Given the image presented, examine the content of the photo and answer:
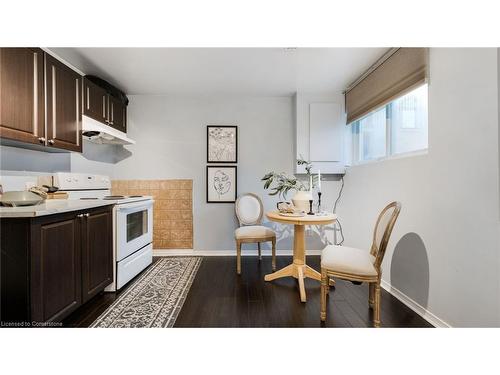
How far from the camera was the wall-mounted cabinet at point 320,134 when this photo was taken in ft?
10.5

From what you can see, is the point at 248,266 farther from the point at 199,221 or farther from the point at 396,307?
the point at 396,307

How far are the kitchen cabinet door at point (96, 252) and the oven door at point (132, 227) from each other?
0.09m

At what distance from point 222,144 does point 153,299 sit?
7.12ft

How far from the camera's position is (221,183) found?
3.32 m

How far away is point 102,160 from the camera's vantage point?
305cm

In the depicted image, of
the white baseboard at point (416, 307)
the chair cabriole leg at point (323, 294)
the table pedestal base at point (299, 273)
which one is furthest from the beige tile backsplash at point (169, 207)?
the white baseboard at point (416, 307)

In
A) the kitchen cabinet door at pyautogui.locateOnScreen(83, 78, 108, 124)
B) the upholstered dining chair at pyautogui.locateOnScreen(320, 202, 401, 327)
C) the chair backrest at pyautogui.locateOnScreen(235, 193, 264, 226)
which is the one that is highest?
the kitchen cabinet door at pyautogui.locateOnScreen(83, 78, 108, 124)

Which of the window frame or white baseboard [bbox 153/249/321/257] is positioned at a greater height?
the window frame

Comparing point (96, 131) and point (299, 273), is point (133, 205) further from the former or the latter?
point (299, 273)

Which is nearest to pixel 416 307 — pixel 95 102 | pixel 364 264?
pixel 364 264

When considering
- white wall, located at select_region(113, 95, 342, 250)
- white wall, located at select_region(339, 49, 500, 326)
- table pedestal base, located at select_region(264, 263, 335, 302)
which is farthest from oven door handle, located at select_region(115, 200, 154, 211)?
white wall, located at select_region(339, 49, 500, 326)

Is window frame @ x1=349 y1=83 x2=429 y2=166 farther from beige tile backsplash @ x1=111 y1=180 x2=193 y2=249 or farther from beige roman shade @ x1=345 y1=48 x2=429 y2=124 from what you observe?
beige tile backsplash @ x1=111 y1=180 x2=193 y2=249

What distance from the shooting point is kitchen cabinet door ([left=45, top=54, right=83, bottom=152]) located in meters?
1.81

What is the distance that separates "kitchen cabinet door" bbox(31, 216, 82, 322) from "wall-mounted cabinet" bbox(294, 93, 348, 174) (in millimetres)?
2646
